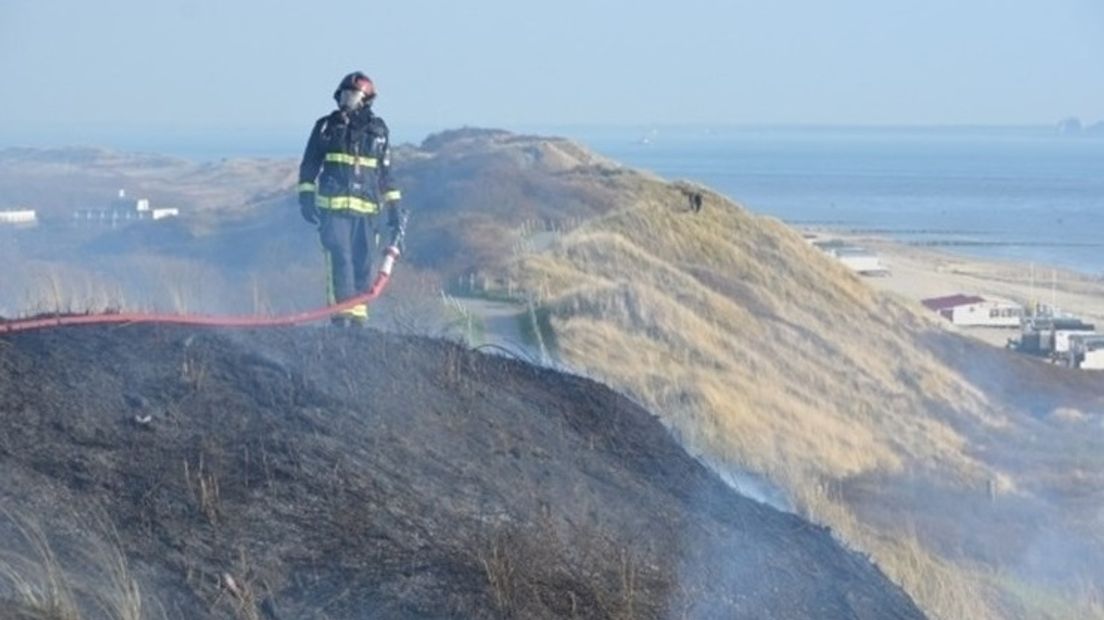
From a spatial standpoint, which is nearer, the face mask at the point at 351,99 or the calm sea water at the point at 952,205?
the face mask at the point at 351,99

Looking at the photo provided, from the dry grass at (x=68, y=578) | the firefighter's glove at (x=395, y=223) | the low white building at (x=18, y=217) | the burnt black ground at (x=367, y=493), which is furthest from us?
the low white building at (x=18, y=217)

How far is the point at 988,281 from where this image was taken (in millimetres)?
66438

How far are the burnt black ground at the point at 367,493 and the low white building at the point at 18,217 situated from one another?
31.1m

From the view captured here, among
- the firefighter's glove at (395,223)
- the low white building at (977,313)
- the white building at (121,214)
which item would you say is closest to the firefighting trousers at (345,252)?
the firefighter's glove at (395,223)

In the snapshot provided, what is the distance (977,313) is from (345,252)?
3888cm

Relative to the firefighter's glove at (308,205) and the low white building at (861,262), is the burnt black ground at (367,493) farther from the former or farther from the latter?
the low white building at (861,262)

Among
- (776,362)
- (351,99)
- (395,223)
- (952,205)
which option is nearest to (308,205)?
(395,223)

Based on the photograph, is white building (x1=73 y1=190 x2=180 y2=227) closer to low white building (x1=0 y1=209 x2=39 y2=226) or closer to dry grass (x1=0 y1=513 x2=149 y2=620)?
low white building (x1=0 y1=209 x2=39 y2=226)

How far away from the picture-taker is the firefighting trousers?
12.6 meters

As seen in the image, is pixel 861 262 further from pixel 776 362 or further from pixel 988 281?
pixel 776 362

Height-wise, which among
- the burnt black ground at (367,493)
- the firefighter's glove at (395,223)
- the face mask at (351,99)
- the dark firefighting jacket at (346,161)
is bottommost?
the burnt black ground at (367,493)

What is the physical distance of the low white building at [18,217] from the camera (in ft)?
132

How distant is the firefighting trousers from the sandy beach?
114 feet

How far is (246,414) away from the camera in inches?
351
